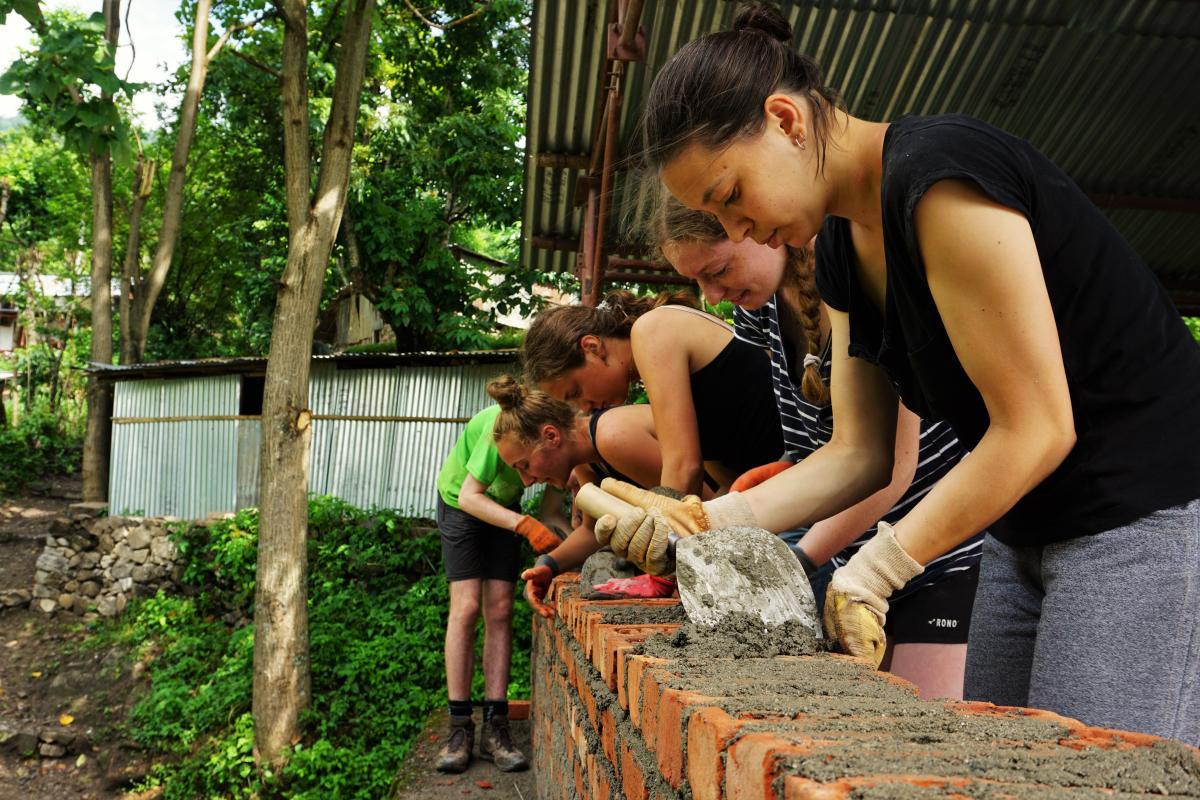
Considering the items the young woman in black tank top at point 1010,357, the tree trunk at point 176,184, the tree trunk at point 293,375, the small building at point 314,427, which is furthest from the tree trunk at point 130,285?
the young woman in black tank top at point 1010,357

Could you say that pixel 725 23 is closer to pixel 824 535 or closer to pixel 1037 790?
pixel 824 535

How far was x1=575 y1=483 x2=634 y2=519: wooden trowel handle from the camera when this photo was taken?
221cm

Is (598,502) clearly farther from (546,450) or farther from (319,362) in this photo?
(319,362)

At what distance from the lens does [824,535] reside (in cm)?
218

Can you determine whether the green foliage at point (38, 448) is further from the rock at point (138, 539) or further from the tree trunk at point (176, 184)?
the rock at point (138, 539)

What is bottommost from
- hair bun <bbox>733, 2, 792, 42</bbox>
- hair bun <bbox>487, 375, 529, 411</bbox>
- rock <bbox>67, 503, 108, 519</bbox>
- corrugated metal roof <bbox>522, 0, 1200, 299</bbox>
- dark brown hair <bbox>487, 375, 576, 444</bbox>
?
rock <bbox>67, 503, 108, 519</bbox>

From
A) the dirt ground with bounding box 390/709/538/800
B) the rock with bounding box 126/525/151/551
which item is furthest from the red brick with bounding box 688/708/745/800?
the rock with bounding box 126/525/151/551

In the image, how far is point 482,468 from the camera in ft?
17.2

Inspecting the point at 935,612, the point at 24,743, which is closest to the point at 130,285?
the point at 24,743

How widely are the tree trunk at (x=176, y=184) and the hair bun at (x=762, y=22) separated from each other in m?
9.74

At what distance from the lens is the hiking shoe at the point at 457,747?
4852 mm

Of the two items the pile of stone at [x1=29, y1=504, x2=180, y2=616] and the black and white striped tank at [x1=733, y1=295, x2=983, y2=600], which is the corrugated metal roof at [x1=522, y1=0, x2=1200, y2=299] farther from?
the pile of stone at [x1=29, y1=504, x2=180, y2=616]

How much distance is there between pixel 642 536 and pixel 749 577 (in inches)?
10.7

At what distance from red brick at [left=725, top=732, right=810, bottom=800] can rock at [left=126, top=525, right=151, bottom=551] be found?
11.8 m
